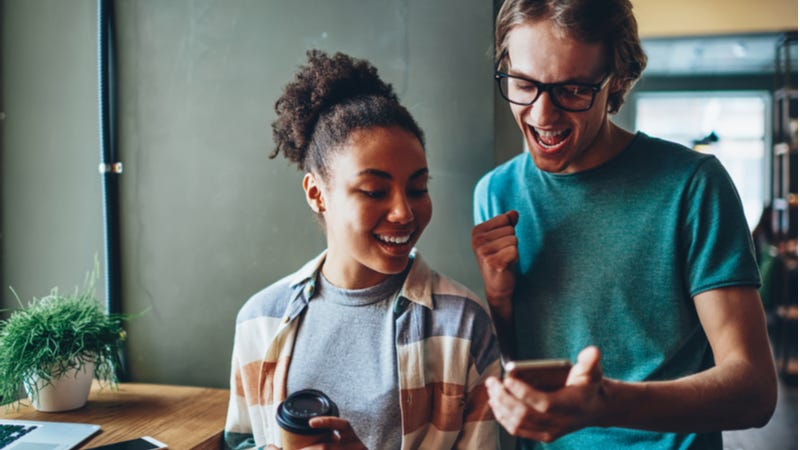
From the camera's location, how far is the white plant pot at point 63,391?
1644 millimetres

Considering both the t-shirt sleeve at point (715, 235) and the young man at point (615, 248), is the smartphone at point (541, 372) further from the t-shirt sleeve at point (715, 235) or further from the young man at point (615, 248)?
the t-shirt sleeve at point (715, 235)

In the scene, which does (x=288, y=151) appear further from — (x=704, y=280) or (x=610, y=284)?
(x=704, y=280)

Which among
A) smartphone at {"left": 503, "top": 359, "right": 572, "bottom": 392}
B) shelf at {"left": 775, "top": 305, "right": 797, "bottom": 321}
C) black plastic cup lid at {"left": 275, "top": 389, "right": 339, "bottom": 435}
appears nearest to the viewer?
smartphone at {"left": 503, "top": 359, "right": 572, "bottom": 392}

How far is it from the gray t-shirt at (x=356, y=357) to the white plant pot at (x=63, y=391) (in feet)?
2.12

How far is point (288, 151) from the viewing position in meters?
1.51

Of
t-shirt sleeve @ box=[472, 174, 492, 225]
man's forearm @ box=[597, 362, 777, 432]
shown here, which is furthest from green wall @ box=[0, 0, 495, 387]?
man's forearm @ box=[597, 362, 777, 432]

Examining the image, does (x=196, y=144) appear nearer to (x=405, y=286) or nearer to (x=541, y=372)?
(x=405, y=286)

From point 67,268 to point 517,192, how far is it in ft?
4.76

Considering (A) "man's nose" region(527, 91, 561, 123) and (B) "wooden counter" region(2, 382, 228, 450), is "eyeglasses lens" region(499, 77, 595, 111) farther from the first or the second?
(B) "wooden counter" region(2, 382, 228, 450)

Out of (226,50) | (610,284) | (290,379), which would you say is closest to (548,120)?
(610,284)

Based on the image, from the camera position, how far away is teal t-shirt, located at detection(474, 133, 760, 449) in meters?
1.25

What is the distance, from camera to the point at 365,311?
4.66ft

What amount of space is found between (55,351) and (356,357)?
803 mm

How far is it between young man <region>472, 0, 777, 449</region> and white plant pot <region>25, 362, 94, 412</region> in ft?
3.55
